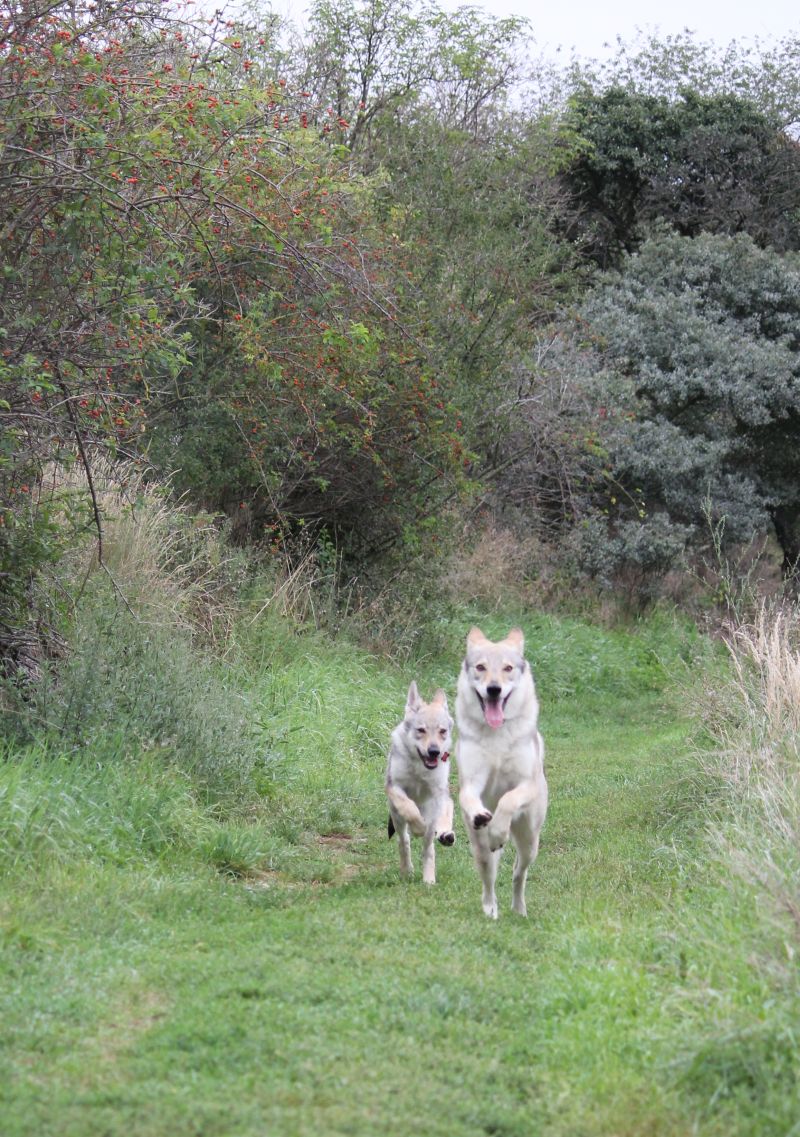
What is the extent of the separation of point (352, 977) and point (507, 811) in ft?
5.55

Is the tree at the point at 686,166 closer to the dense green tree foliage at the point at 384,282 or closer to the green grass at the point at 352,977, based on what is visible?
the dense green tree foliage at the point at 384,282

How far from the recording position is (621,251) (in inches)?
1222

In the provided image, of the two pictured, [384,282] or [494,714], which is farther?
[384,282]

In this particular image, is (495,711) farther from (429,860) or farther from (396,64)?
(396,64)

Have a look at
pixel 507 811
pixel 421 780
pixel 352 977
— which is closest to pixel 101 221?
pixel 421 780

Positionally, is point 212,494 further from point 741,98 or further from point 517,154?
point 741,98

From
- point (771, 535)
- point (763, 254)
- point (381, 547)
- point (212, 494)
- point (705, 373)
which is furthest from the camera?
point (771, 535)

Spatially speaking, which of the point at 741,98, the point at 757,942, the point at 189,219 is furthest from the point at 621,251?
the point at 757,942

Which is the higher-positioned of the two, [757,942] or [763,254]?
[763,254]

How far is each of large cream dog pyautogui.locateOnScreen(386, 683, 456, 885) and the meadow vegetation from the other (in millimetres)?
410

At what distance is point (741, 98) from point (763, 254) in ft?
24.0

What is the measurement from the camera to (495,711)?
712 cm

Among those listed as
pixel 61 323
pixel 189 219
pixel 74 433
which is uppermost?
pixel 189 219

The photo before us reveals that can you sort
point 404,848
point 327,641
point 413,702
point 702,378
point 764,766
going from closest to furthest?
point 404,848 < point 764,766 < point 413,702 < point 327,641 < point 702,378
